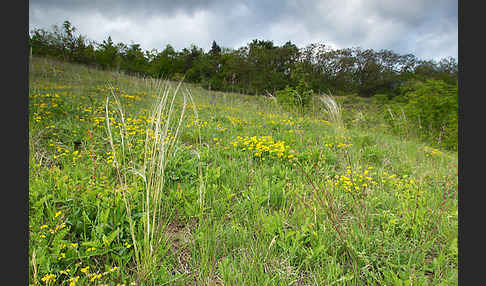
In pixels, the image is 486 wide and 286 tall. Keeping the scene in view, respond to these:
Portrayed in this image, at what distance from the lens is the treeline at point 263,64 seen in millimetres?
19156

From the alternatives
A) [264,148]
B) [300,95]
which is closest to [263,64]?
[300,95]

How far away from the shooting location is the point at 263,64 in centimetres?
2158

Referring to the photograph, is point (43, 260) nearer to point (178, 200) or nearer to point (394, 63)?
point (178, 200)

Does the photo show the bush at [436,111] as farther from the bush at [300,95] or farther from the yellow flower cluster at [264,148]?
the yellow flower cluster at [264,148]

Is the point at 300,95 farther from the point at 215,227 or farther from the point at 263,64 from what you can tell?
the point at 263,64

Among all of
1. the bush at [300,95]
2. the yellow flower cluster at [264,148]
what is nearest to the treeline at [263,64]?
the bush at [300,95]

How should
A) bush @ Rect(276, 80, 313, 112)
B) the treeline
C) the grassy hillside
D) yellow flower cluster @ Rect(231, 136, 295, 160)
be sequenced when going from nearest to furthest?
the grassy hillside < yellow flower cluster @ Rect(231, 136, 295, 160) < bush @ Rect(276, 80, 313, 112) < the treeline

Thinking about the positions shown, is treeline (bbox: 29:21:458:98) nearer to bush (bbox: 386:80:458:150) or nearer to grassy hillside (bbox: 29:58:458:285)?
bush (bbox: 386:80:458:150)

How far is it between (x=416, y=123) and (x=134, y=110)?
10361 mm

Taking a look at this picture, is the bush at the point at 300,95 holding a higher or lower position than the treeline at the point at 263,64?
lower

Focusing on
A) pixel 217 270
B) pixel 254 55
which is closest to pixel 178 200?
pixel 217 270

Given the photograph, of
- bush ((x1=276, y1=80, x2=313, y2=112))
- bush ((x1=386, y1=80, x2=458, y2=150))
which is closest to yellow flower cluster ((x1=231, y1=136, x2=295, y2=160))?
bush ((x1=276, y1=80, x2=313, y2=112))

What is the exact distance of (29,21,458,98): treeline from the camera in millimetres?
19156

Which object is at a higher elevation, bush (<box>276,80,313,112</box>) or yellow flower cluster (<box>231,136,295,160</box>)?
bush (<box>276,80,313,112</box>)
